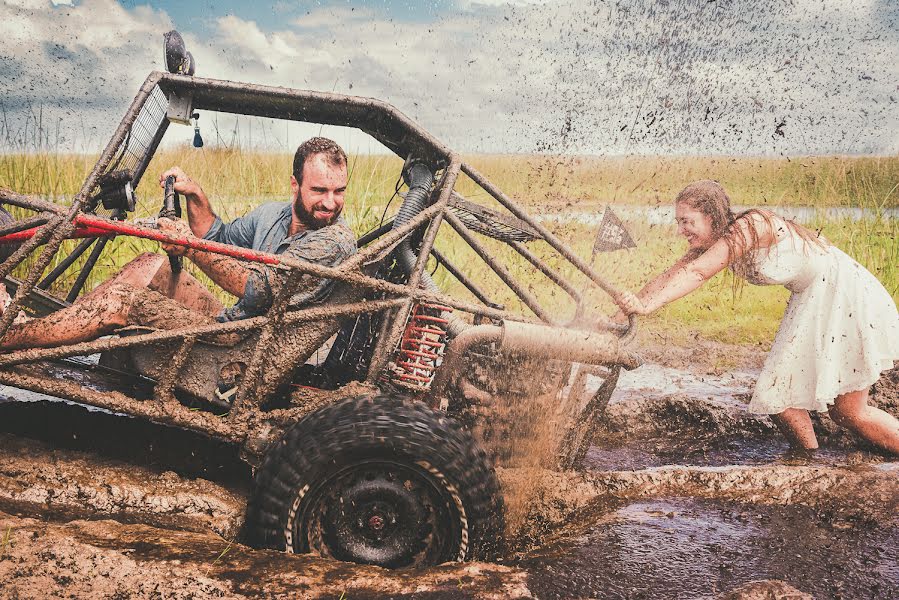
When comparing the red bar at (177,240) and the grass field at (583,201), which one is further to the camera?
the grass field at (583,201)

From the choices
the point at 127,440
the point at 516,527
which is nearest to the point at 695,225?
the point at 516,527

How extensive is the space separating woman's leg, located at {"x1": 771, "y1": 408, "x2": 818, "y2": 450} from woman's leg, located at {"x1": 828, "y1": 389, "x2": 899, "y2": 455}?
21 centimetres

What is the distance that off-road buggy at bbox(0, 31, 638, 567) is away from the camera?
7.77 feet

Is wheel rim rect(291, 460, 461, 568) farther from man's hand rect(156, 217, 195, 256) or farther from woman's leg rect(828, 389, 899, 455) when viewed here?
woman's leg rect(828, 389, 899, 455)

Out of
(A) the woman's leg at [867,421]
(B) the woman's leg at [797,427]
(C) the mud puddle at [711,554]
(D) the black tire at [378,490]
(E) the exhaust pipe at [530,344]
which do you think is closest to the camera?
(D) the black tire at [378,490]

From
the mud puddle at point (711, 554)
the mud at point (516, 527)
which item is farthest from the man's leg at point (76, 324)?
the mud puddle at point (711, 554)

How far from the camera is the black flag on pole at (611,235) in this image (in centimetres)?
320

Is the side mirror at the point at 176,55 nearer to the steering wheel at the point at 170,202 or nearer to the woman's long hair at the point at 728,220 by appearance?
the steering wheel at the point at 170,202

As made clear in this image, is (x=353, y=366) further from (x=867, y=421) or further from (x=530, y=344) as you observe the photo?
(x=867, y=421)

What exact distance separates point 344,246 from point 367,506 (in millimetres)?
989

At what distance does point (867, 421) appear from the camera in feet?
13.0

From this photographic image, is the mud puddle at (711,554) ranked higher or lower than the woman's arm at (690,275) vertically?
lower

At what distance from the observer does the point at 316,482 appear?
2.35 meters

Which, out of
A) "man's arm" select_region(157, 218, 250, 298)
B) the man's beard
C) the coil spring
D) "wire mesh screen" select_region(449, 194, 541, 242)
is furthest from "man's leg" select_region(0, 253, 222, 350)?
"wire mesh screen" select_region(449, 194, 541, 242)
